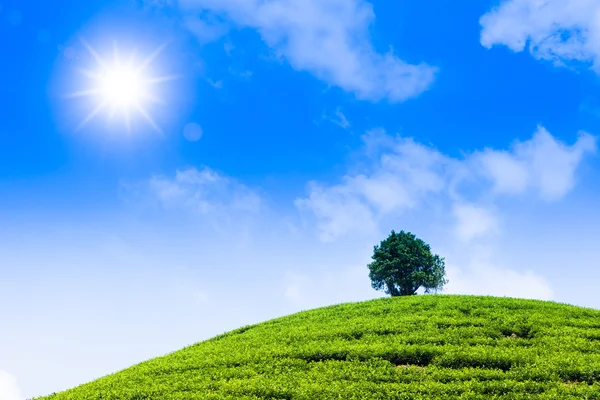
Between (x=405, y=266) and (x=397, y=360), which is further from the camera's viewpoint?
(x=405, y=266)

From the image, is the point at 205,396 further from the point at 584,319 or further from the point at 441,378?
the point at 584,319

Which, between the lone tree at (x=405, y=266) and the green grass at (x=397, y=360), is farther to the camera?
the lone tree at (x=405, y=266)

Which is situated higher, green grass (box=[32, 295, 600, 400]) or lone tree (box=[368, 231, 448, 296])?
lone tree (box=[368, 231, 448, 296])

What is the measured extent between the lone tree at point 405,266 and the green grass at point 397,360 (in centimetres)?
2144

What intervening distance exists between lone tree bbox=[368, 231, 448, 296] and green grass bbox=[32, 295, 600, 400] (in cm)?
2144

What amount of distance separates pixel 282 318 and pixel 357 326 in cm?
836

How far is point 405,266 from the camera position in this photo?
5222 cm

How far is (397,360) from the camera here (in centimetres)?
2138

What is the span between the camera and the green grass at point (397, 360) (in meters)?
17.8

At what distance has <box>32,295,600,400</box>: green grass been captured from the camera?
58.5ft

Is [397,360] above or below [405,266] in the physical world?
below

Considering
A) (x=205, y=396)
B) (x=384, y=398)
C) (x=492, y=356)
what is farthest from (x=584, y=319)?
(x=205, y=396)

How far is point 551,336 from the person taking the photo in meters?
23.6

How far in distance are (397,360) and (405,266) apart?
104 feet
